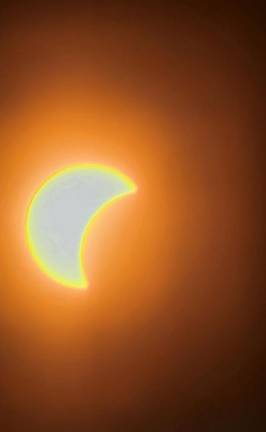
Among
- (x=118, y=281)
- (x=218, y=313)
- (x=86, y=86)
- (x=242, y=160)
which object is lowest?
(x=218, y=313)

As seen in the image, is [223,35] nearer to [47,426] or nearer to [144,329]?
[144,329]

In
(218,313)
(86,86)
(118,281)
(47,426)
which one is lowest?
(47,426)

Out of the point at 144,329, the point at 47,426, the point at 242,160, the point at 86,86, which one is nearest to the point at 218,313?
the point at 144,329

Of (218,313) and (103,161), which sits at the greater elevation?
(103,161)

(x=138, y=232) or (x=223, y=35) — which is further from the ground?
(x=223, y=35)

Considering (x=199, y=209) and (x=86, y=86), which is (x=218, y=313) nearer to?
(x=199, y=209)

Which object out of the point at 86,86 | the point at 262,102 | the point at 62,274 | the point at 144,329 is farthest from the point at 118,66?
the point at 144,329
